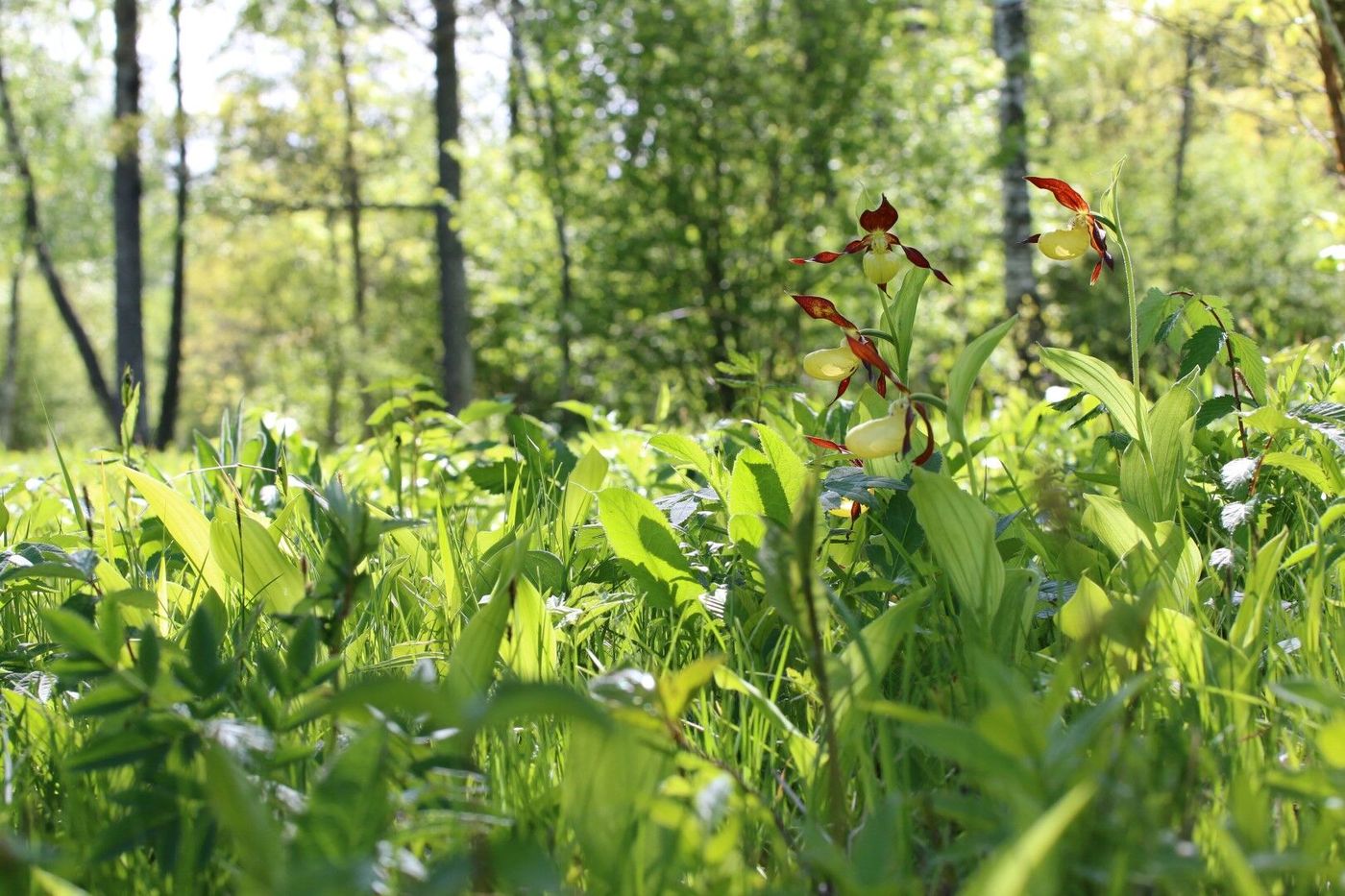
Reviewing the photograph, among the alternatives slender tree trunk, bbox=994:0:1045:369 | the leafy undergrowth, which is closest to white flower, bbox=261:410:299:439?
the leafy undergrowth

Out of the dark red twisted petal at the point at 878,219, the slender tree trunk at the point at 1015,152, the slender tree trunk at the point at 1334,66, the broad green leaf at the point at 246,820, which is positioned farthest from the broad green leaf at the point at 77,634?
the slender tree trunk at the point at 1015,152

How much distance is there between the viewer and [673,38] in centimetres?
791

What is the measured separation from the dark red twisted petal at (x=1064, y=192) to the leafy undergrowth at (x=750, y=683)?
0.21 metres

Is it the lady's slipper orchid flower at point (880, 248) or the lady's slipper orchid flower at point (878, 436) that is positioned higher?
the lady's slipper orchid flower at point (880, 248)

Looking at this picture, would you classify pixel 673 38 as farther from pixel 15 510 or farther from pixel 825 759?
pixel 825 759

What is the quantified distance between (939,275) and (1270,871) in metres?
0.84

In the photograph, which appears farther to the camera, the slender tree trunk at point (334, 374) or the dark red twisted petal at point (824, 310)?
the slender tree trunk at point (334, 374)


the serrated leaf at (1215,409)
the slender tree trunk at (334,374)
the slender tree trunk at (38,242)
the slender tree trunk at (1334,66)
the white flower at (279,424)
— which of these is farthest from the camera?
the slender tree trunk at (334,374)

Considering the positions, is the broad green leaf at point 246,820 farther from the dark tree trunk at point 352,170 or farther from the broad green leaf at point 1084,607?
the dark tree trunk at point 352,170

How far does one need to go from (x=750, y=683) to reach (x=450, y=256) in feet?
29.3

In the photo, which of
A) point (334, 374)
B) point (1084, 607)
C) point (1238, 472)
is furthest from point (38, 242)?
point (1084, 607)

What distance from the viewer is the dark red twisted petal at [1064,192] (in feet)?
4.65

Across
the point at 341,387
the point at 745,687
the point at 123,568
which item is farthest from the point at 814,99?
the point at 341,387

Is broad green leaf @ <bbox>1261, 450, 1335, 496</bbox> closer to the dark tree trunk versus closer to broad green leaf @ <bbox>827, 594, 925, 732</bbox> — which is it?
broad green leaf @ <bbox>827, 594, 925, 732</bbox>
